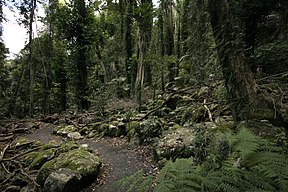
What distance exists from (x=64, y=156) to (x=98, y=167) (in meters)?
0.97

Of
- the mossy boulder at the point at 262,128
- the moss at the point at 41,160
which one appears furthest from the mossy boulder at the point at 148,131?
the mossy boulder at the point at 262,128

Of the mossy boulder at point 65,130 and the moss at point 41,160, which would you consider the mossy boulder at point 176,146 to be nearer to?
the moss at point 41,160

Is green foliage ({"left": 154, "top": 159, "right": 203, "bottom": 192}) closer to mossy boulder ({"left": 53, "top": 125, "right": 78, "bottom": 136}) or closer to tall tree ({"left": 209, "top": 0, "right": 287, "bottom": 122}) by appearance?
tall tree ({"left": 209, "top": 0, "right": 287, "bottom": 122})

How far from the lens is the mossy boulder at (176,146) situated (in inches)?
208

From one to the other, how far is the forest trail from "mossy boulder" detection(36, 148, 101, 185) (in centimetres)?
27

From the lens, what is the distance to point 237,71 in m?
4.36

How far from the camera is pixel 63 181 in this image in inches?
181

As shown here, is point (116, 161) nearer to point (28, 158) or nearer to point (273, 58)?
point (28, 158)

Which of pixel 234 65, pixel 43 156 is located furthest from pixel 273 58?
pixel 43 156

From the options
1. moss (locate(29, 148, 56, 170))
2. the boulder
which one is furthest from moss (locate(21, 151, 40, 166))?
the boulder

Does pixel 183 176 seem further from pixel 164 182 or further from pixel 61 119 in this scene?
pixel 61 119

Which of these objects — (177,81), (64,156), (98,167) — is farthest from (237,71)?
(177,81)

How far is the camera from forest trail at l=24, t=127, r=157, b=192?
516 cm

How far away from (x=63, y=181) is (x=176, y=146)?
102 inches
